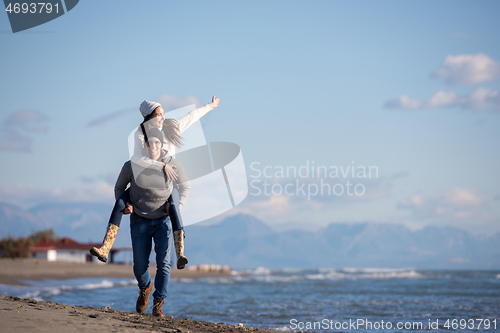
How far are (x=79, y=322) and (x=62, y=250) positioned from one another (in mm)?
48758

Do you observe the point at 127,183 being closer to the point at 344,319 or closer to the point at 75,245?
the point at 344,319

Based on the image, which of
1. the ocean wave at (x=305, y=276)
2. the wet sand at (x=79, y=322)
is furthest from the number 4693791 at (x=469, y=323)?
the ocean wave at (x=305, y=276)

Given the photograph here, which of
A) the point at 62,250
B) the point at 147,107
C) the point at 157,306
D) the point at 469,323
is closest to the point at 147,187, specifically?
the point at 147,107

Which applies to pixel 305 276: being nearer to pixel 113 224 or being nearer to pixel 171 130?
pixel 171 130

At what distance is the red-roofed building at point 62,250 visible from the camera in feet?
150

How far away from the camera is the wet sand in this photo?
409cm

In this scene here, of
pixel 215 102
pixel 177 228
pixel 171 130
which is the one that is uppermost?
pixel 215 102

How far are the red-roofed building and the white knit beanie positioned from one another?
44.8 meters

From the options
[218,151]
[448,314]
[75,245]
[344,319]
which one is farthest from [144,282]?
[75,245]

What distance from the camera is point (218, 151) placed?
583cm

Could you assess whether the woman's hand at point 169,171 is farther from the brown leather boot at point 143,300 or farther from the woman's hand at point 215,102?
the brown leather boot at point 143,300

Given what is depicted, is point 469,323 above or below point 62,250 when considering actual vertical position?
below

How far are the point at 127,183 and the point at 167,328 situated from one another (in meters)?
1.60

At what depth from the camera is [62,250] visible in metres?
49.2
